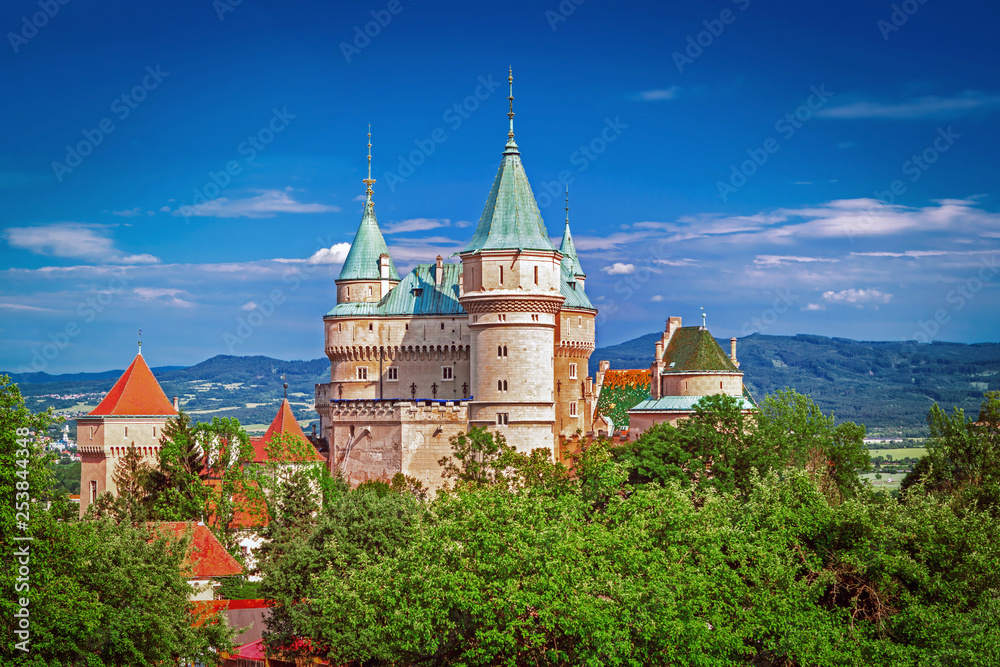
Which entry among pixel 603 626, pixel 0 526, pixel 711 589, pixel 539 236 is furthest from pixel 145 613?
pixel 539 236

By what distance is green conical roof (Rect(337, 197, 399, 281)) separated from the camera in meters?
75.9

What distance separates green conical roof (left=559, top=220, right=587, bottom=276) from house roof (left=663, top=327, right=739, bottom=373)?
11869mm

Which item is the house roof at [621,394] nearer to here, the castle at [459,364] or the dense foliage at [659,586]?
the castle at [459,364]

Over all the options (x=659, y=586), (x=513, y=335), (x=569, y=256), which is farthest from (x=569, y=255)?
(x=659, y=586)

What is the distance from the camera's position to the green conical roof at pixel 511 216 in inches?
2539

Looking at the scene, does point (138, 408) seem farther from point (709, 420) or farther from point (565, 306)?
point (709, 420)

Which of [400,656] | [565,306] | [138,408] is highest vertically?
[565,306]

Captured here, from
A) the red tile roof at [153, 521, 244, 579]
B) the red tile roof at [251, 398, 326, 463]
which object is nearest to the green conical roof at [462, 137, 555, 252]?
the red tile roof at [251, 398, 326, 463]

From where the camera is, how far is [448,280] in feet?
251

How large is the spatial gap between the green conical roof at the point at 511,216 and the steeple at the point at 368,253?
12.1 m

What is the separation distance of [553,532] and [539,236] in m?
32.8

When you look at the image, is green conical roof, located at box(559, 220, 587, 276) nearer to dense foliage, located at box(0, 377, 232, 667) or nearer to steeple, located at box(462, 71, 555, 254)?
steeple, located at box(462, 71, 555, 254)

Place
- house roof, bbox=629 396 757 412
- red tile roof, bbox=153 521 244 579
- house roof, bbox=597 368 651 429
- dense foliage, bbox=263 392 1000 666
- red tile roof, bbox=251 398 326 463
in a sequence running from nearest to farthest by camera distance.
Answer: dense foliage, bbox=263 392 1000 666 → red tile roof, bbox=153 521 244 579 → house roof, bbox=629 396 757 412 → red tile roof, bbox=251 398 326 463 → house roof, bbox=597 368 651 429

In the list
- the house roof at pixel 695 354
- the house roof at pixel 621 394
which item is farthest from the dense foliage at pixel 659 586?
the house roof at pixel 621 394
